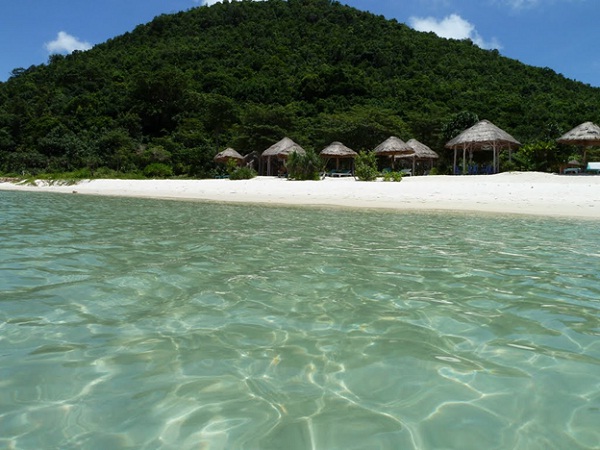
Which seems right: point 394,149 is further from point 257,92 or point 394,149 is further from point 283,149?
point 257,92

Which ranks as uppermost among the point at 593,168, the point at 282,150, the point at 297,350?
the point at 282,150

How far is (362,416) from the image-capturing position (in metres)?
1.98

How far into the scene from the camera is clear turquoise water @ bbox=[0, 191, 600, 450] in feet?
6.18

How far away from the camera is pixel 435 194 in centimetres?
1522

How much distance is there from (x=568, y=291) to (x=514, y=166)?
83.1 ft

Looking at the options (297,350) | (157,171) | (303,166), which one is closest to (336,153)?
(303,166)

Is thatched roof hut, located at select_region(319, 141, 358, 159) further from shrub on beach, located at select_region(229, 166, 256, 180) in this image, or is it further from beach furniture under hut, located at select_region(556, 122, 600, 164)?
beach furniture under hut, located at select_region(556, 122, 600, 164)

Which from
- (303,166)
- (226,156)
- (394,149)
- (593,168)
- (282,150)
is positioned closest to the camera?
(593,168)

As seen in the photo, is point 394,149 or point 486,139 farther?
point 394,149

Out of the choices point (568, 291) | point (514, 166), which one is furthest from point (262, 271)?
point (514, 166)

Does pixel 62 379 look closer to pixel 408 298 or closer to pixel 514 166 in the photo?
pixel 408 298

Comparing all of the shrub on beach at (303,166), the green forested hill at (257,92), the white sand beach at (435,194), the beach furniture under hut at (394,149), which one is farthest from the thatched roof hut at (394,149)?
the white sand beach at (435,194)

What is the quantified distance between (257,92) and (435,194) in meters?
46.2

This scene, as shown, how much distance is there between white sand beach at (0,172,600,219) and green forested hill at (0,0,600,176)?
552 inches
